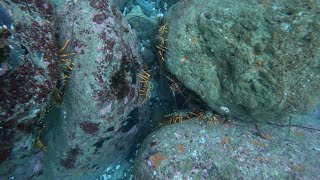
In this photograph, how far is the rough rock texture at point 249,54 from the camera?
11.3 feet

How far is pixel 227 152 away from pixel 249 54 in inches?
62.3

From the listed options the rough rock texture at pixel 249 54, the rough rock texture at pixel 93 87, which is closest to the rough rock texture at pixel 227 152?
the rough rock texture at pixel 249 54

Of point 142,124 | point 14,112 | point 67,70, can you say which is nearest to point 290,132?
point 142,124

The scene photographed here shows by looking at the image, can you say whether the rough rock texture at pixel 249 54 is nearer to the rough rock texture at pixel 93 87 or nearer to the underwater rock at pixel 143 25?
the rough rock texture at pixel 93 87

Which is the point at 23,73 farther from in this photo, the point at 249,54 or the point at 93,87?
the point at 249,54

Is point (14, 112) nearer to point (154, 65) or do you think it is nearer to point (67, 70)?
point (67, 70)

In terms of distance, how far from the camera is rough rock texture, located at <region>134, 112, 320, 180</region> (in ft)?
13.0

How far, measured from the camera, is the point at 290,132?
4559 millimetres

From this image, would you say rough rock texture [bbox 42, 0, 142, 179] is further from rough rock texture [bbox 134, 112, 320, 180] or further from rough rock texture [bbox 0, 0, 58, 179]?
rough rock texture [bbox 134, 112, 320, 180]

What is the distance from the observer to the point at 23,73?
2.98 m

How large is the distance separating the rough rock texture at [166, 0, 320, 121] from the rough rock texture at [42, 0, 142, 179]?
822 mm

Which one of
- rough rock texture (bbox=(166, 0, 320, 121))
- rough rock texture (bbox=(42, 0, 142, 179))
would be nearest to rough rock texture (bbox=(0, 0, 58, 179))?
rough rock texture (bbox=(42, 0, 142, 179))

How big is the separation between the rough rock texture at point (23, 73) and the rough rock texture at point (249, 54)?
1903 millimetres

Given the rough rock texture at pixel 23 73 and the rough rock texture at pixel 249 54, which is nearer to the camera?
the rough rock texture at pixel 23 73
